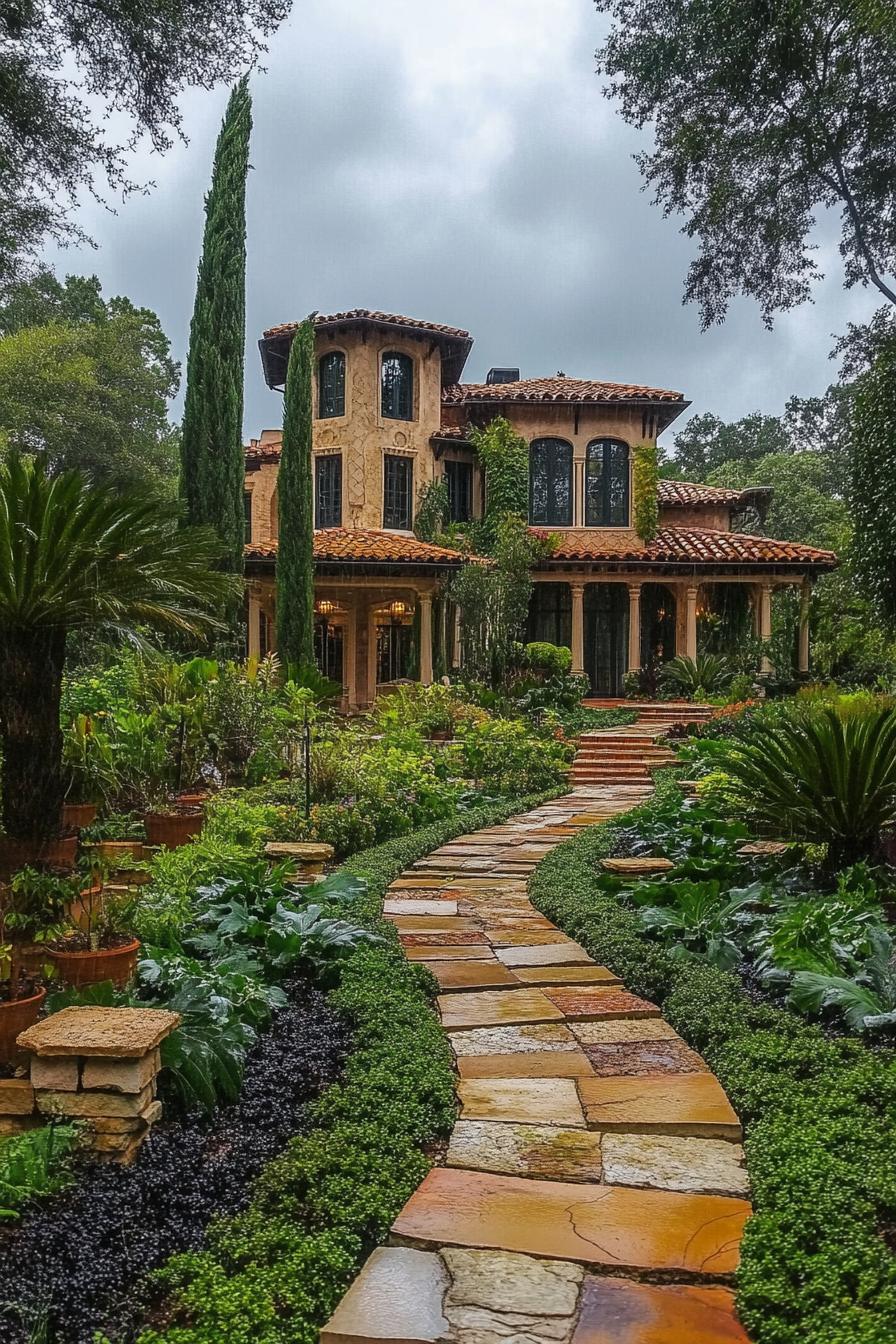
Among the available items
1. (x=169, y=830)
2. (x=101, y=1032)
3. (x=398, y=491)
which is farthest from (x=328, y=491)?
(x=101, y=1032)

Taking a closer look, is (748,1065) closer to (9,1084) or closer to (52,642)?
(9,1084)

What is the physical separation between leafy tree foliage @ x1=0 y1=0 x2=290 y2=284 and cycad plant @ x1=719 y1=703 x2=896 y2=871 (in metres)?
8.42

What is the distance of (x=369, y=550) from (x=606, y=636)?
6530 mm

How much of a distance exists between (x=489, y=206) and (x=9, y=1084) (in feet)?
136

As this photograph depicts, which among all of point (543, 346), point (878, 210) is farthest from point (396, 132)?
point (543, 346)

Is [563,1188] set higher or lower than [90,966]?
lower

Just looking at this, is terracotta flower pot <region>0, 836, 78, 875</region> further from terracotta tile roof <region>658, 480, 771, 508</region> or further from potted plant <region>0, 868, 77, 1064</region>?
terracotta tile roof <region>658, 480, 771, 508</region>

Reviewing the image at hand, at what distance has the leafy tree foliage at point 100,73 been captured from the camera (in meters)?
8.86

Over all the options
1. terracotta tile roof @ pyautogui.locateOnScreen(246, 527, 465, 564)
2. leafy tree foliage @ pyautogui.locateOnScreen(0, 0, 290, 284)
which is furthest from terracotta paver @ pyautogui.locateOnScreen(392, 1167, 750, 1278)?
terracotta tile roof @ pyautogui.locateOnScreen(246, 527, 465, 564)

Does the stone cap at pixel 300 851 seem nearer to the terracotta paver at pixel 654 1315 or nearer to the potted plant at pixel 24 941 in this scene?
the potted plant at pixel 24 941

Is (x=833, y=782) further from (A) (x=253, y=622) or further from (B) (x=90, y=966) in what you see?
(A) (x=253, y=622)

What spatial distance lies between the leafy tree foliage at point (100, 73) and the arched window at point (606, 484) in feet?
43.6

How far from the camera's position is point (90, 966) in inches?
137

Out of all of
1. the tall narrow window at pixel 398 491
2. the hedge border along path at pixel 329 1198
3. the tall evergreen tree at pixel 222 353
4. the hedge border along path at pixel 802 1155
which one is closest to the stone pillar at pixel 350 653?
the tall narrow window at pixel 398 491
